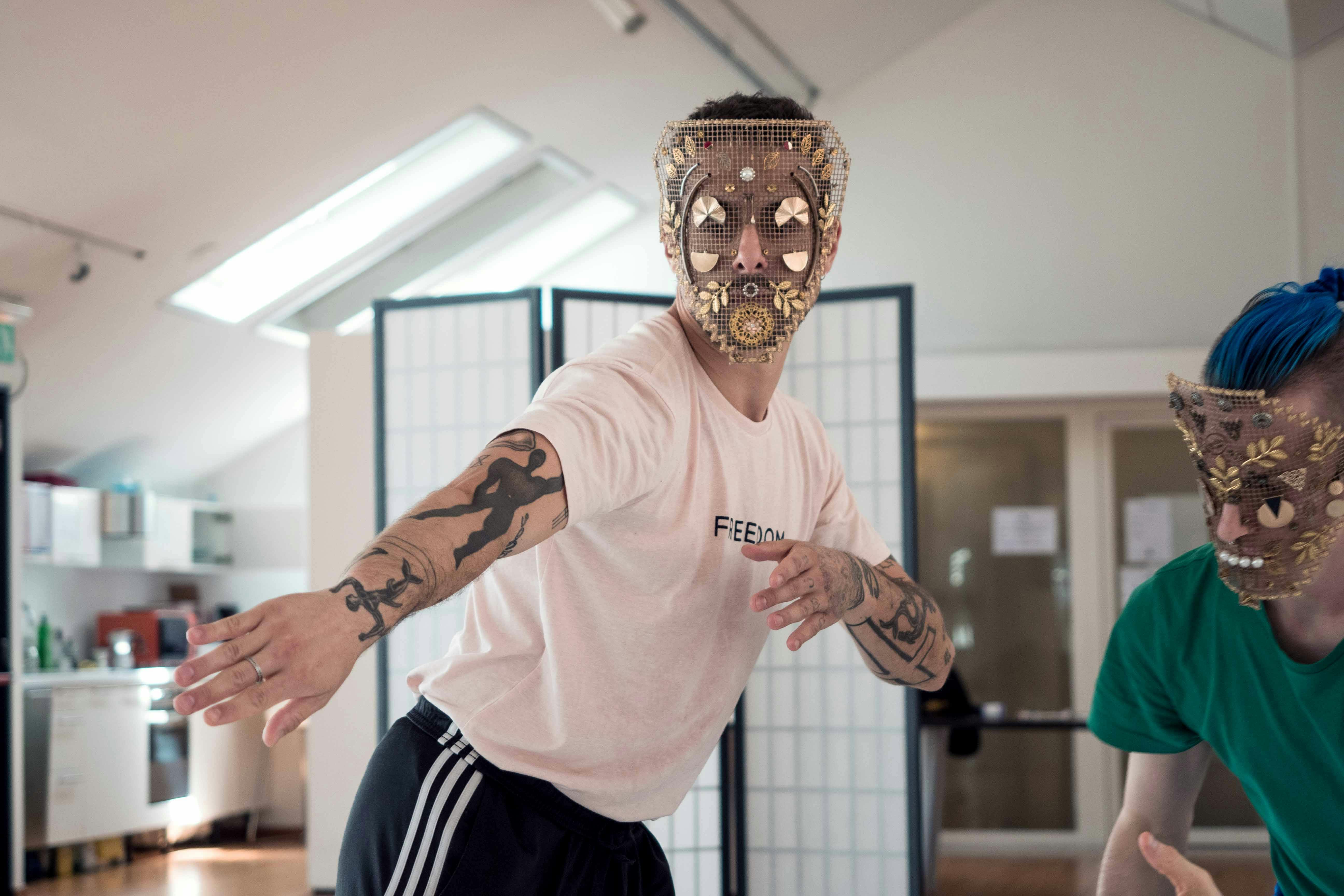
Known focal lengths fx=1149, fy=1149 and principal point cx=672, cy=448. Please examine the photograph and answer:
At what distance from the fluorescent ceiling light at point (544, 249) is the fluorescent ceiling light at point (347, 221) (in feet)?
1.69

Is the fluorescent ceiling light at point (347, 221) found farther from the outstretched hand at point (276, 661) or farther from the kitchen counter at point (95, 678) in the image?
the outstretched hand at point (276, 661)

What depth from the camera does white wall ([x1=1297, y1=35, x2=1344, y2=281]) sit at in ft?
15.6

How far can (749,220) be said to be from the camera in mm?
1293

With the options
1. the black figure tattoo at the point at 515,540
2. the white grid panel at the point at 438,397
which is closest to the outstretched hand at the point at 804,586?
the black figure tattoo at the point at 515,540

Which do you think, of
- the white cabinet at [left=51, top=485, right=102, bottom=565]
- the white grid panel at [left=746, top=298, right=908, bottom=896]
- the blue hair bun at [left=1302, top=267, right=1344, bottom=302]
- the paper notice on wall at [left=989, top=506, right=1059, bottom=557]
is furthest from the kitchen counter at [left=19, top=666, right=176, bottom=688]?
the blue hair bun at [left=1302, top=267, right=1344, bottom=302]

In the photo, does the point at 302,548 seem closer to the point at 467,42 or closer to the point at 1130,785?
the point at 467,42

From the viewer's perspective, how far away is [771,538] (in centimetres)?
128

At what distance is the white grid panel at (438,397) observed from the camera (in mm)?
3574

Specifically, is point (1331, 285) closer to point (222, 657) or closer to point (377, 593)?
point (377, 593)

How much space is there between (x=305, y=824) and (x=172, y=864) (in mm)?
994

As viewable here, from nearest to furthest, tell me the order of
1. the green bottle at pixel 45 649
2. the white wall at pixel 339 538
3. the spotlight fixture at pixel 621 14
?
the spotlight fixture at pixel 621 14
the white wall at pixel 339 538
the green bottle at pixel 45 649

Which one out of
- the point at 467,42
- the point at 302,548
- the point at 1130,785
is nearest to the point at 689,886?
the point at 1130,785

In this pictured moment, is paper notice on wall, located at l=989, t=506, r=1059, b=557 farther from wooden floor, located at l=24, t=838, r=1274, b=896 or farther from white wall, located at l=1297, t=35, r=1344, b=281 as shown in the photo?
white wall, located at l=1297, t=35, r=1344, b=281

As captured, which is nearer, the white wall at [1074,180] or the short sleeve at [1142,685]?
the short sleeve at [1142,685]
